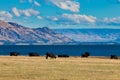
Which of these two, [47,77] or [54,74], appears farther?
[54,74]

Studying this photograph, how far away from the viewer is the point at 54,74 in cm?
4250

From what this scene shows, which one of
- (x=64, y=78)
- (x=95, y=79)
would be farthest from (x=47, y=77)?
(x=95, y=79)

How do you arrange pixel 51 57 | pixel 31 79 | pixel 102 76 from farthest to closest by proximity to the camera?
pixel 51 57
pixel 102 76
pixel 31 79

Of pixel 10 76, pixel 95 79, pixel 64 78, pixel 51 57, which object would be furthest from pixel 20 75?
pixel 51 57

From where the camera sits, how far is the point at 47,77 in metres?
39.6

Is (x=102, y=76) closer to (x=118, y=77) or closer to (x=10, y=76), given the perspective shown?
(x=118, y=77)

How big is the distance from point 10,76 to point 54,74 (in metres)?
4.40

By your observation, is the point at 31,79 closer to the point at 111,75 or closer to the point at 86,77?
the point at 86,77

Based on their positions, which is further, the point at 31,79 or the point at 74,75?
the point at 74,75

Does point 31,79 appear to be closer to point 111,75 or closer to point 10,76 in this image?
point 10,76

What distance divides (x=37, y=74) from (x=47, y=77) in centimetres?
311

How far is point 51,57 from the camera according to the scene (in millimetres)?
76625

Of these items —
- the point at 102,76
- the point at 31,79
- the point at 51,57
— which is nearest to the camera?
the point at 31,79

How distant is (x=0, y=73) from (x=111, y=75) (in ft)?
34.2
